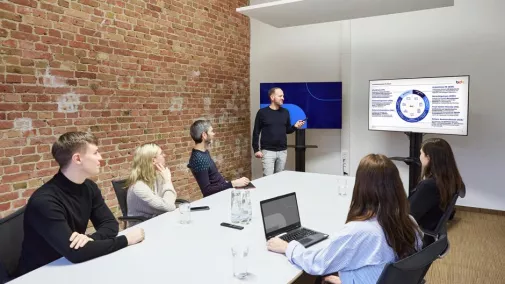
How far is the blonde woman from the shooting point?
2631 millimetres

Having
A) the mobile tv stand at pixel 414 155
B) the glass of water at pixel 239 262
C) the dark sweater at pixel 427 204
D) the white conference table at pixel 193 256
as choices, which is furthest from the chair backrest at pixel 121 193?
the mobile tv stand at pixel 414 155

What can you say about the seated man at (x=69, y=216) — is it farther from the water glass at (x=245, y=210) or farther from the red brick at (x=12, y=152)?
the red brick at (x=12, y=152)

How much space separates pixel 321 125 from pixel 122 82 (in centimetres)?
269

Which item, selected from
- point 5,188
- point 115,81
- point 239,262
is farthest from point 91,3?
point 239,262

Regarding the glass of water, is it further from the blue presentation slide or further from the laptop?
the blue presentation slide

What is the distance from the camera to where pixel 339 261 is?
5.01ft

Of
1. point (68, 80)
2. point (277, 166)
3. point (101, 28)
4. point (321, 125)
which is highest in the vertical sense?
point (101, 28)

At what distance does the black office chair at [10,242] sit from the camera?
1722mm

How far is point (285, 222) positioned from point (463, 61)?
388 centimetres

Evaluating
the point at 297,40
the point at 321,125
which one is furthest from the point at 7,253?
the point at 297,40

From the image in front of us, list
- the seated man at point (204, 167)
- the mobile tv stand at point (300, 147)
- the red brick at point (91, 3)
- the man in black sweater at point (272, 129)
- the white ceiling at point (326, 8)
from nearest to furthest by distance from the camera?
the seated man at point (204, 167) → the red brick at point (91, 3) → the white ceiling at point (326, 8) → the man in black sweater at point (272, 129) → the mobile tv stand at point (300, 147)

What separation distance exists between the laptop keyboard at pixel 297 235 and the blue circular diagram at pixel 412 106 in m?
3.07

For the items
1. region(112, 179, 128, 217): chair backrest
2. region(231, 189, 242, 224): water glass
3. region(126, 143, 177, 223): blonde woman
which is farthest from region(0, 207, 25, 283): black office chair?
region(231, 189, 242, 224): water glass

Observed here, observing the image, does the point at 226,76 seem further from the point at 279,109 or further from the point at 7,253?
the point at 7,253
